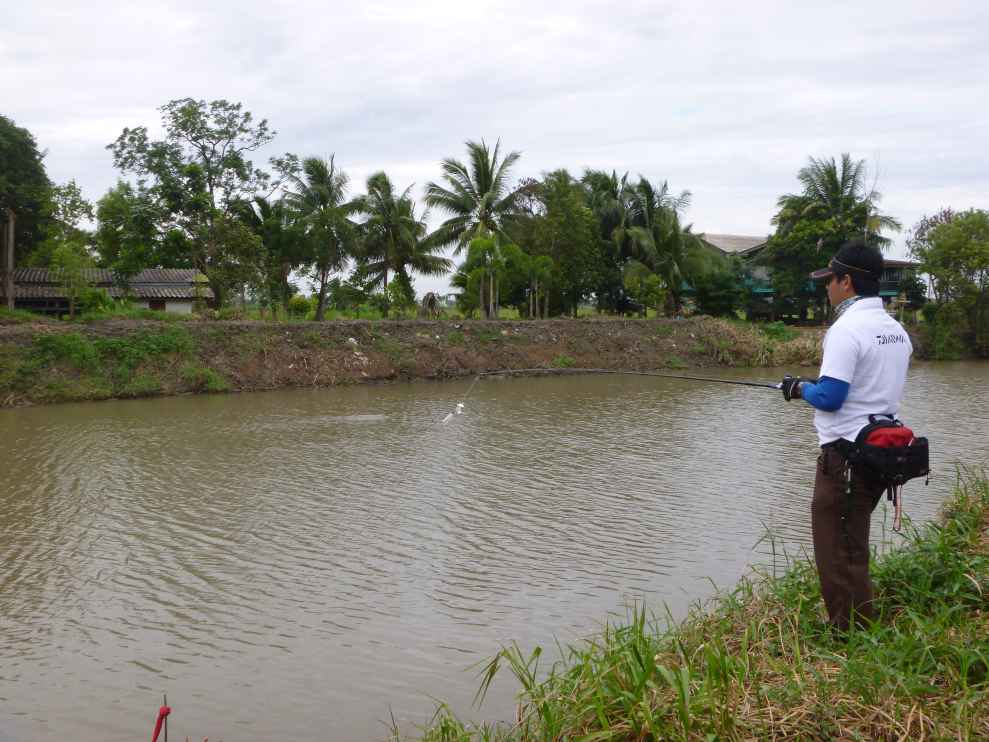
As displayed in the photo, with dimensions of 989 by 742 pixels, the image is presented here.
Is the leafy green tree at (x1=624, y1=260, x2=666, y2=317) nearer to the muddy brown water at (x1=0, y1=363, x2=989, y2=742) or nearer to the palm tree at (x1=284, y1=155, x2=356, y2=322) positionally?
the palm tree at (x1=284, y1=155, x2=356, y2=322)

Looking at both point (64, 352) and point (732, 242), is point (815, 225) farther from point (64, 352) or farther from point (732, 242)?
point (64, 352)

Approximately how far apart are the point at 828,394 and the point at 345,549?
4562mm

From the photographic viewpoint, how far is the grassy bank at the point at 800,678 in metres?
3.03

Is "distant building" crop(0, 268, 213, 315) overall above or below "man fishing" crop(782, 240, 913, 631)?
above

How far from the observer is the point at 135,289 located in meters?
35.1

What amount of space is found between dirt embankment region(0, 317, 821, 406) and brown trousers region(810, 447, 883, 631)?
18.5 m

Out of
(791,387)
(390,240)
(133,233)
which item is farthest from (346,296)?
(791,387)

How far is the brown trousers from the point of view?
3773mm

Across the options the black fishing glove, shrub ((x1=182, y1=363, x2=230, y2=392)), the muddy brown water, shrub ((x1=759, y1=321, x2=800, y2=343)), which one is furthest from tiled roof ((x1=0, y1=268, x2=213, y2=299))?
the black fishing glove

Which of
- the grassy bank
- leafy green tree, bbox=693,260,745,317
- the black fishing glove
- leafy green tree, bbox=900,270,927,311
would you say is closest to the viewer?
the grassy bank

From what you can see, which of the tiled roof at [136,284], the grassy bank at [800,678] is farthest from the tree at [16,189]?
the grassy bank at [800,678]

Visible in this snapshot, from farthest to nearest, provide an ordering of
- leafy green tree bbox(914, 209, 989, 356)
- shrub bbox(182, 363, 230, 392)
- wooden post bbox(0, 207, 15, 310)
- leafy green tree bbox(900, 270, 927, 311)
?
leafy green tree bbox(900, 270, 927, 311)
leafy green tree bbox(914, 209, 989, 356)
wooden post bbox(0, 207, 15, 310)
shrub bbox(182, 363, 230, 392)

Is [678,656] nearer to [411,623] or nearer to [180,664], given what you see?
[411,623]

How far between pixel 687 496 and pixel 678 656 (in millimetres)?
5037
